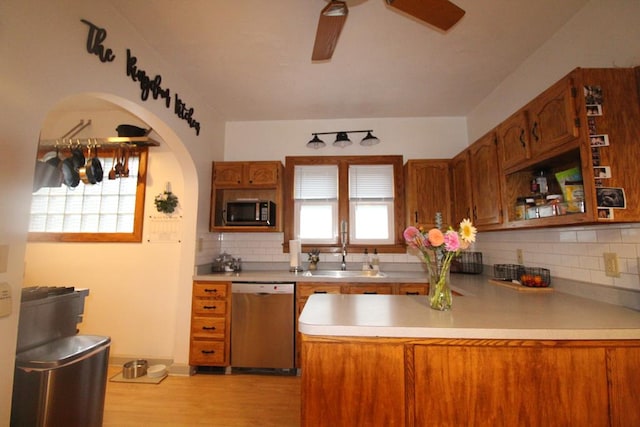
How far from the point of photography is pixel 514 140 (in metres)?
1.90

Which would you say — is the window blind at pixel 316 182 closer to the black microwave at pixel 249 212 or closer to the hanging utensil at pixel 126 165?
the black microwave at pixel 249 212

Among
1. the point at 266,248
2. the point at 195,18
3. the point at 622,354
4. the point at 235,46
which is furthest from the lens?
the point at 266,248

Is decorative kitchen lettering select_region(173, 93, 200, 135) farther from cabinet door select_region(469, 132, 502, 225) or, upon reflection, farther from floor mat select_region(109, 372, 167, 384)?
cabinet door select_region(469, 132, 502, 225)

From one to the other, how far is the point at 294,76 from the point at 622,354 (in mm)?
2803

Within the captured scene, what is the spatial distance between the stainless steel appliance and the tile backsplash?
127 centimetres

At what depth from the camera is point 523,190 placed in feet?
6.55

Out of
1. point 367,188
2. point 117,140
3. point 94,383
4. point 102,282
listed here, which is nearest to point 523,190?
point 367,188

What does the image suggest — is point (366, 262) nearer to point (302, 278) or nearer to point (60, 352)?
point (302, 278)

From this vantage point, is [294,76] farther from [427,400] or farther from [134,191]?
[427,400]

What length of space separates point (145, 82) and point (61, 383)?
200cm

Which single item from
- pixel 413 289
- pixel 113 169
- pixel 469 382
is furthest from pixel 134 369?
pixel 469 382

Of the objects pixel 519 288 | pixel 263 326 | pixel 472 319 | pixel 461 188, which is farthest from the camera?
pixel 461 188

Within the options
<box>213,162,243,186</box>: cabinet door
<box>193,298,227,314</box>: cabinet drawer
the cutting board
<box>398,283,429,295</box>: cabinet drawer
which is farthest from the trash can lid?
the cutting board

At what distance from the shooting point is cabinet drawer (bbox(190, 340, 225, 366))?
2.62 metres
